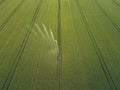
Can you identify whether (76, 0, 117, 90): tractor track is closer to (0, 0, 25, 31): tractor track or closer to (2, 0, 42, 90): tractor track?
(2, 0, 42, 90): tractor track

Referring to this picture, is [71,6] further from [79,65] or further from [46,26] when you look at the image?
[79,65]

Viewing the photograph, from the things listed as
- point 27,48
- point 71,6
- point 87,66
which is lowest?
point 71,6

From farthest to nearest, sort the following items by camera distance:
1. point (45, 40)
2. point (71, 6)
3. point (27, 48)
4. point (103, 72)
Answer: point (71, 6) < point (45, 40) < point (27, 48) < point (103, 72)

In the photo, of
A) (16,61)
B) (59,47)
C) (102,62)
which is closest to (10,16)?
(59,47)

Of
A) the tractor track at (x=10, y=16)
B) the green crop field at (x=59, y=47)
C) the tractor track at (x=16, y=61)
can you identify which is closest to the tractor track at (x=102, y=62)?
the green crop field at (x=59, y=47)

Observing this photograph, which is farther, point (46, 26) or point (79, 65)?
point (46, 26)

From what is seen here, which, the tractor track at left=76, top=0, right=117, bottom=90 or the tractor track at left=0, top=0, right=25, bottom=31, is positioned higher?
the tractor track at left=0, top=0, right=25, bottom=31

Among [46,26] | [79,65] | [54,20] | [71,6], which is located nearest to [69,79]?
[79,65]

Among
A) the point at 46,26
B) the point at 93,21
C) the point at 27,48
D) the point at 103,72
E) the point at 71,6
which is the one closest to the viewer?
the point at 103,72

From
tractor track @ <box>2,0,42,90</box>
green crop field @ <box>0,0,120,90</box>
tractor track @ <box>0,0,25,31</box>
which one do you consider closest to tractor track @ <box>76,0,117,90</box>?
green crop field @ <box>0,0,120,90</box>
